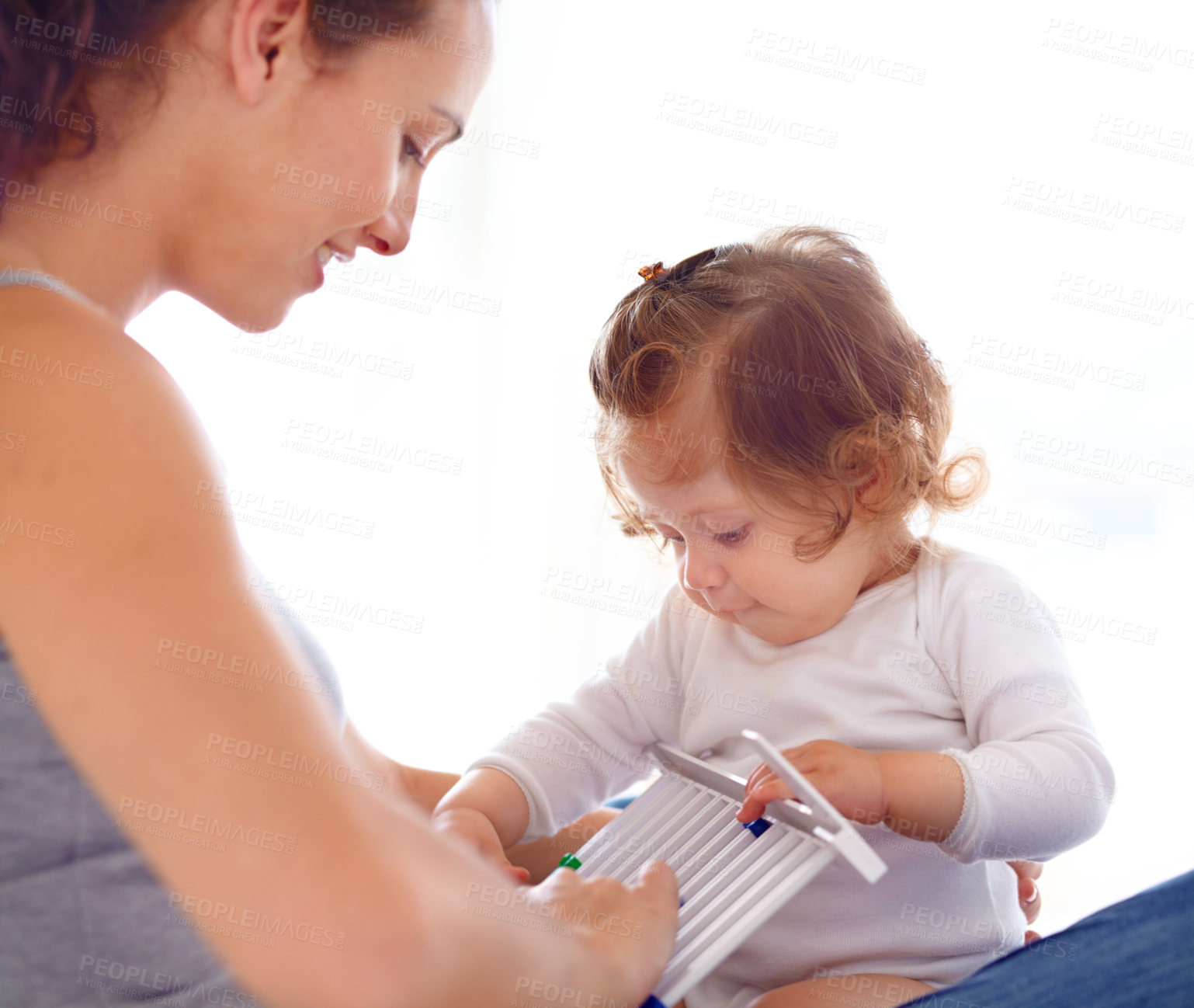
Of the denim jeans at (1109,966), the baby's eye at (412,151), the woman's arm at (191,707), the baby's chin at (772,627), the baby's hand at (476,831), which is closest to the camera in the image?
the woman's arm at (191,707)

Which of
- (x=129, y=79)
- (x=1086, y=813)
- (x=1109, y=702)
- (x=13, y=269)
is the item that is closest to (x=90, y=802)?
(x=13, y=269)

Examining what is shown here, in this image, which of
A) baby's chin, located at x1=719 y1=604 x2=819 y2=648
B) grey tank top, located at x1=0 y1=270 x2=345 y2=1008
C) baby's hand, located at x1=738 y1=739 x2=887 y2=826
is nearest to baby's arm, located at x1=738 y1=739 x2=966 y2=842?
baby's hand, located at x1=738 y1=739 x2=887 y2=826

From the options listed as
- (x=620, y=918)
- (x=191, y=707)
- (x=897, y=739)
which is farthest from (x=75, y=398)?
(x=897, y=739)

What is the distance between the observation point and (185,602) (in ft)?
1.72

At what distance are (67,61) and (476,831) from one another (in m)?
0.80

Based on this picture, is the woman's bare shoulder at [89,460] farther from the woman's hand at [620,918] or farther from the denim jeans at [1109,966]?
the denim jeans at [1109,966]

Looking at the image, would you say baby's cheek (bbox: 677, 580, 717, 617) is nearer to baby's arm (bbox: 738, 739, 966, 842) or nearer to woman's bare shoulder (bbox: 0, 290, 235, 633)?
baby's arm (bbox: 738, 739, 966, 842)

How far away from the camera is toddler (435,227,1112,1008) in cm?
96

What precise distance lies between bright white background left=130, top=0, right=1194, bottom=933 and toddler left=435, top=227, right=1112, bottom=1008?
0.53 m

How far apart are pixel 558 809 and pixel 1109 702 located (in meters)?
1.41

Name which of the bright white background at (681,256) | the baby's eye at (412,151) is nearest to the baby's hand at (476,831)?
the baby's eye at (412,151)

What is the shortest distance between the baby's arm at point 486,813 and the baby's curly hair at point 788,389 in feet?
1.30

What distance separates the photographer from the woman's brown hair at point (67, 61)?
0.75 meters

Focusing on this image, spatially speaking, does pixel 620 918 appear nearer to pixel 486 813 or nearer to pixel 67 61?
pixel 486 813
